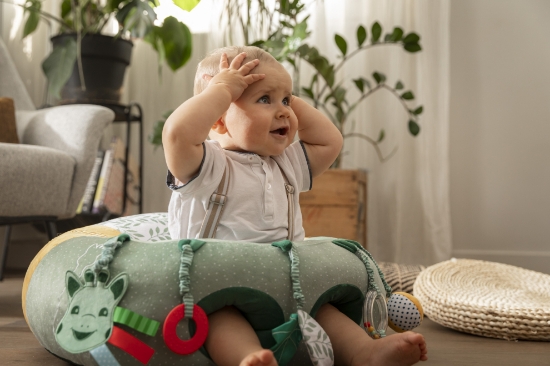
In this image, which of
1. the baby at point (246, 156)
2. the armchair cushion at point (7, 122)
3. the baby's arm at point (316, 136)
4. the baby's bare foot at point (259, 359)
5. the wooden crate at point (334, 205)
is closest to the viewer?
the baby's bare foot at point (259, 359)

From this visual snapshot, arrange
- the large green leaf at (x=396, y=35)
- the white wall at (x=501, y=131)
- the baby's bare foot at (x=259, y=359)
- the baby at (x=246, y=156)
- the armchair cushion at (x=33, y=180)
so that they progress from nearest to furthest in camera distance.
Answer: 1. the baby's bare foot at (x=259, y=359)
2. the baby at (x=246, y=156)
3. the armchair cushion at (x=33, y=180)
4. the large green leaf at (x=396, y=35)
5. the white wall at (x=501, y=131)

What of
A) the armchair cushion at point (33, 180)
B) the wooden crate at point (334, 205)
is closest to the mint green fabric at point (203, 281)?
the armchair cushion at point (33, 180)

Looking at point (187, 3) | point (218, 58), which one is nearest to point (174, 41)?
point (187, 3)

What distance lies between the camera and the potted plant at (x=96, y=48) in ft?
7.44

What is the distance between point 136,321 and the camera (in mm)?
785

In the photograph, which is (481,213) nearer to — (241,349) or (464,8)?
(464,8)

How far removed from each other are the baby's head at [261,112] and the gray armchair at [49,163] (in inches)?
33.0

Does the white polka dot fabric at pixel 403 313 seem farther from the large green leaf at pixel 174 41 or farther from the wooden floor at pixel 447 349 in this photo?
the large green leaf at pixel 174 41

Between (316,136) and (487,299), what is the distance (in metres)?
0.57

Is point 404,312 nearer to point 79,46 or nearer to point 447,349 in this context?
point 447,349

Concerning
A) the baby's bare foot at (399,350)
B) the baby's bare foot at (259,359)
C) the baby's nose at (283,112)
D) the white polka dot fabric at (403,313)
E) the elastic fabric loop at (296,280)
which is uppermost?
Answer: the baby's nose at (283,112)

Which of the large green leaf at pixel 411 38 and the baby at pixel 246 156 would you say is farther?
the large green leaf at pixel 411 38

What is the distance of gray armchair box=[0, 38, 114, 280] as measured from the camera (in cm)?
166

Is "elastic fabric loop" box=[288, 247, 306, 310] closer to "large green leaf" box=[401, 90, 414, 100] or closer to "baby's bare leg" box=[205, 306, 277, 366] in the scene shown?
"baby's bare leg" box=[205, 306, 277, 366]
